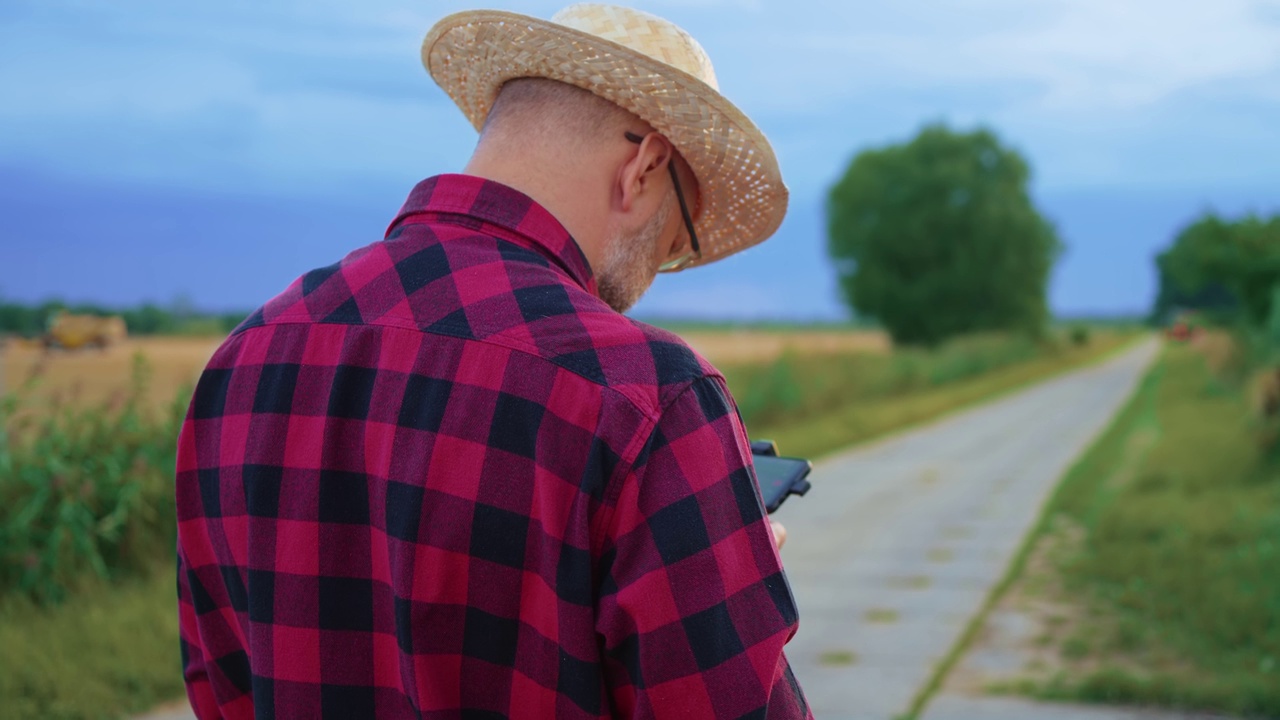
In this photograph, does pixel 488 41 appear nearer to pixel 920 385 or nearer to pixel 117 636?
pixel 117 636

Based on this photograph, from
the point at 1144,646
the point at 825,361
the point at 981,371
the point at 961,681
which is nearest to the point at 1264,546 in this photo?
the point at 1144,646

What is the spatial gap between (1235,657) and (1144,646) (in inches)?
15.2

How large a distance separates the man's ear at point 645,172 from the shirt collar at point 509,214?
11 cm

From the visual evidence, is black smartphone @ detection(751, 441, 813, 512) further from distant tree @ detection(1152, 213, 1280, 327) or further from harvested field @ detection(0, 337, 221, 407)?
distant tree @ detection(1152, 213, 1280, 327)

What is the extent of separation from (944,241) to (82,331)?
126 ft

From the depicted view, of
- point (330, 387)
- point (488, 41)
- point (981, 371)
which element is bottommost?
point (981, 371)

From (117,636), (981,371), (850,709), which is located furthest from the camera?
(981,371)

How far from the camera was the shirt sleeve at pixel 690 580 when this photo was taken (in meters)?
1.16

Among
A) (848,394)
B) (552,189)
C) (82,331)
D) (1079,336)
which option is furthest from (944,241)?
(552,189)

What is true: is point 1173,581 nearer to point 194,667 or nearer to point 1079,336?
point 194,667

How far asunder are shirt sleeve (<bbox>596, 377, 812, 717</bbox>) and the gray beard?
0.34m

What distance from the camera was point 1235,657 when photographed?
431 cm

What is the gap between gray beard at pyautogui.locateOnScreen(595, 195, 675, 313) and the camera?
4.88ft

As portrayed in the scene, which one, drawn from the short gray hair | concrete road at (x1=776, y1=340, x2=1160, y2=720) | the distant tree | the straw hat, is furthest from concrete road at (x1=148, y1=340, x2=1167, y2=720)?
the short gray hair
